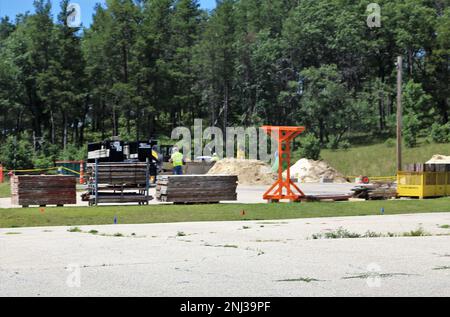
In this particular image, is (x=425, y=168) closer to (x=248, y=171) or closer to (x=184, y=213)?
(x=184, y=213)

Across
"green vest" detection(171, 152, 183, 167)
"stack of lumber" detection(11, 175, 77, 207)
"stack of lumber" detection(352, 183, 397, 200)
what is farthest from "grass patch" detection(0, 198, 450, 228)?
"green vest" detection(171, 152, 183, 167)

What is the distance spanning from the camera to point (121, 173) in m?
24.8

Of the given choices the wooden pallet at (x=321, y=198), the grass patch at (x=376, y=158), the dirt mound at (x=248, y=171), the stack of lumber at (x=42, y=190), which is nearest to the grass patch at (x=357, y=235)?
the wooden pallet at (x=321, y=198)

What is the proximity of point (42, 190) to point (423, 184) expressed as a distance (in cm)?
1618

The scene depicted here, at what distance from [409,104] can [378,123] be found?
1329cm

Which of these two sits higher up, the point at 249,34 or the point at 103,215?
the point at 249,34

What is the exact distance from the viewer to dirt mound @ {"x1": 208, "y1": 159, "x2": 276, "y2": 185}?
47.5 meters

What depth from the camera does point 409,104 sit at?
266 feet

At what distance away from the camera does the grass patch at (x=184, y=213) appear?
20641 millimetres

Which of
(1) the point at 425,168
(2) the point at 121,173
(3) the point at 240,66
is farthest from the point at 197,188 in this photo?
(3) the point at 240,66

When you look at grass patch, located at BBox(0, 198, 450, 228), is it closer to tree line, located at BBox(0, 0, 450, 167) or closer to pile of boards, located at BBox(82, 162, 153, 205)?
pile of boards, located at BBox(82, 162, 153, 205)

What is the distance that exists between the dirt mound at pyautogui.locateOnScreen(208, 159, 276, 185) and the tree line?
36068mm
